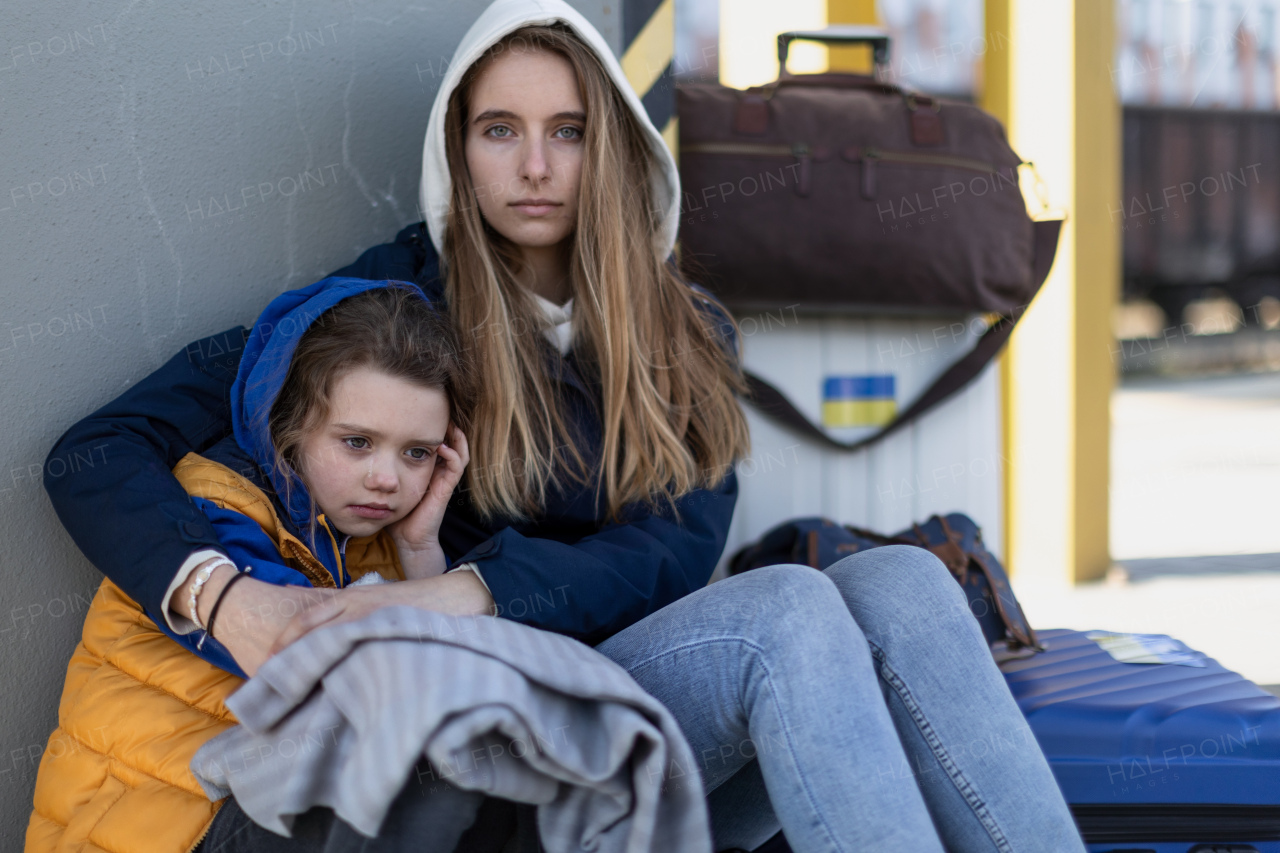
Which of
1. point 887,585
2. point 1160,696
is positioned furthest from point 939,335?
point 887,585

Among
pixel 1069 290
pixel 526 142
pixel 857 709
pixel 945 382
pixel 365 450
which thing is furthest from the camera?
pixel 1069 290

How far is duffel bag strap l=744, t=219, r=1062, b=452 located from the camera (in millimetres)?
2318

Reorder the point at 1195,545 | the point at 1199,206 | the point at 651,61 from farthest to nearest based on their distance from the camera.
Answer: the point at 1199,206, the point at 1195,545, the point at 651,61

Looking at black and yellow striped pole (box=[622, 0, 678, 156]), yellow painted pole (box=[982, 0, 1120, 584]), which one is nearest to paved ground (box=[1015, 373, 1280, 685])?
yellow painted pole (box=[982, 0, 1120, 584])

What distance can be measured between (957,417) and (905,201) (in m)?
0.63

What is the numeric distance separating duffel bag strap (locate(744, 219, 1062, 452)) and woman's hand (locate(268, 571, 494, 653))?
1115 millimetres

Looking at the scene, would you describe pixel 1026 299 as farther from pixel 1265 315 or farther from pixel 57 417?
pixel 1265 315

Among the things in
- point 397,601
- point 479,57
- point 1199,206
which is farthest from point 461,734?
point 1199,206

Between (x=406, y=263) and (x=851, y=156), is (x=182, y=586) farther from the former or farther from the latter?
(x=851, y=156)

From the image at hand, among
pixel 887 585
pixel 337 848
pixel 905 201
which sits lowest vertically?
pixel 337 848

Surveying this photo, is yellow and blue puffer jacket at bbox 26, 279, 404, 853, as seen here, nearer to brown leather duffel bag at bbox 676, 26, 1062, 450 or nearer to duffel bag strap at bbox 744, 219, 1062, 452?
brown leather duffel bag at bbox 676, 26, 1062, 450

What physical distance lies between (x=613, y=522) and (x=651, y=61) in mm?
1014

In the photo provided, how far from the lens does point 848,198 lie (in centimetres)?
213

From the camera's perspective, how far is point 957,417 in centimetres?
251
